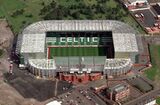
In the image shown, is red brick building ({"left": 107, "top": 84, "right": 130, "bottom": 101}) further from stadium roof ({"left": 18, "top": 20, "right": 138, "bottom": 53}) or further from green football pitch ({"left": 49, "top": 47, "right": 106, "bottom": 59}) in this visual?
green football pitch ({"left": 49, "top": 47, "right": 106, "bottom": 59})

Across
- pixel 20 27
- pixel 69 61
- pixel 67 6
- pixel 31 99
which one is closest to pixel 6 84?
pixel 31 99

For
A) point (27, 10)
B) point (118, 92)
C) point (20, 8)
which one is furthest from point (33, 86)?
point (20, 8)

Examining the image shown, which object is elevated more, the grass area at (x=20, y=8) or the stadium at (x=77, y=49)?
the grass area at (x=20, y=8)

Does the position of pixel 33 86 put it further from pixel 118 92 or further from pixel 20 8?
pixel 20 8

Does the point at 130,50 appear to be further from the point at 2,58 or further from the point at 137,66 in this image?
the point at 2,58

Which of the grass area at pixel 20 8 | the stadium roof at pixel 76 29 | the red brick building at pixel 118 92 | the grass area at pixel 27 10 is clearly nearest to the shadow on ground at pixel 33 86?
the stadium roof at pixel 76 29

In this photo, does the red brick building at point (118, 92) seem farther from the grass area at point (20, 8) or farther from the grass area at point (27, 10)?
→ the grass area at point (20, 8)
